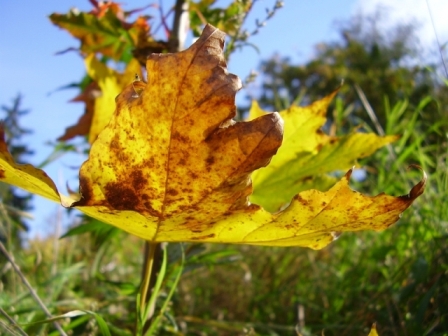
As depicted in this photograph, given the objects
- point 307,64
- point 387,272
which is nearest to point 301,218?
point 387,272

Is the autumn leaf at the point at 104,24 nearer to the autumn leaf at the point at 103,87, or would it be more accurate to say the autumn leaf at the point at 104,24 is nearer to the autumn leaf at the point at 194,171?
the autumn leaf at the point at 103,87

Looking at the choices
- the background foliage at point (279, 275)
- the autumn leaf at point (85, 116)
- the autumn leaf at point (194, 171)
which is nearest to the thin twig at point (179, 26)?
the background foliage at point (279, 275)

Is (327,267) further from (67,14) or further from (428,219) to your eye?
(67,14)

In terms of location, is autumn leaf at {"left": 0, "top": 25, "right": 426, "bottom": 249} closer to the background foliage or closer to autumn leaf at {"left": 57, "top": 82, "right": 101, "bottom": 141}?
the background foliage

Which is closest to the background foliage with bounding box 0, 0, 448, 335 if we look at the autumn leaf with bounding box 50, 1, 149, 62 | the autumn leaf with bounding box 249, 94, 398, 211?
the autumn leaf with bounding box 50, 1, 149, 62

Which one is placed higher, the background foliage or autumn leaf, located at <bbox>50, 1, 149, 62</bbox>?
autumn leaf, located at <bbox>50, 1, 149, 62</bbox>
